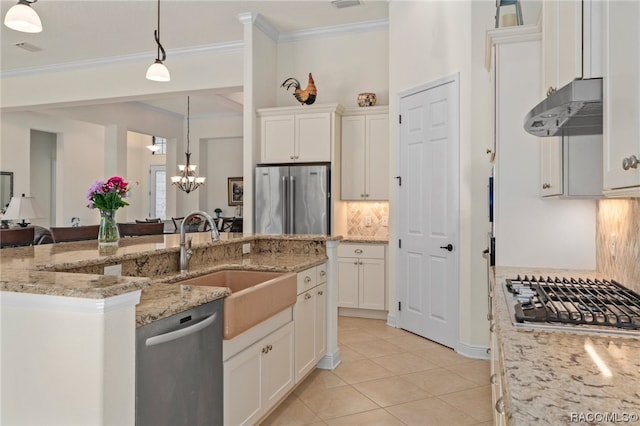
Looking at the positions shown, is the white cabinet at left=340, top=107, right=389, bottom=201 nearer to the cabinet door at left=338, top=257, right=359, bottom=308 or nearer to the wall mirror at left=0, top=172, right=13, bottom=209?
the cabinet door at left=338, top=257, right=359, bottom=308

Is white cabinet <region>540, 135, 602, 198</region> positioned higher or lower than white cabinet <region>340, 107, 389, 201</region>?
lower

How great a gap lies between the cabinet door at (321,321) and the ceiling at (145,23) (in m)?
3.23

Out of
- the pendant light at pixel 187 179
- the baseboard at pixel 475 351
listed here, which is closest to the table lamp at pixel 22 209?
the pendant light at pixel 187 179

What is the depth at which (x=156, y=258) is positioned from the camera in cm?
251

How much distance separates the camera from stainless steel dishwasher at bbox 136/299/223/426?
5.04ft

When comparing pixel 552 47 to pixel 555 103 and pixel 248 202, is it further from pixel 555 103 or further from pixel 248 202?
Result: pixel 248 202

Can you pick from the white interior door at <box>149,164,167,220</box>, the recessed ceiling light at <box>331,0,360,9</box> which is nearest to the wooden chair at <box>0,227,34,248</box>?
the recessed ceiling light at <box>331,0,360,9</box>

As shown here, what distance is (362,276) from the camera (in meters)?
5.08

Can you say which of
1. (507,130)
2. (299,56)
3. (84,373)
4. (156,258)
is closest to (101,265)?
(156,258)

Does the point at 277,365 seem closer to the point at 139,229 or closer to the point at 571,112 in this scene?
the point at 571,112

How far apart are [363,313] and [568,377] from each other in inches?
167

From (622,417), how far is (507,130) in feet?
7.28

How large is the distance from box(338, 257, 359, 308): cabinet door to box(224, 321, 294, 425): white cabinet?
7.78 ft

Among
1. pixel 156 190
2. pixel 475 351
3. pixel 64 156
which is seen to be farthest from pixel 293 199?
pixel 156 190
